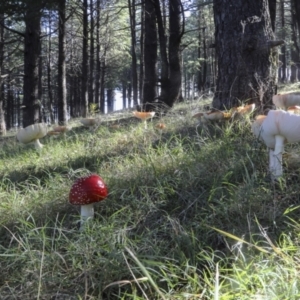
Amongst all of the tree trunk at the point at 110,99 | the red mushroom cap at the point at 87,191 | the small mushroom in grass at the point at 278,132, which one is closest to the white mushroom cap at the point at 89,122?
the red mushroom cap at the point at 87,191

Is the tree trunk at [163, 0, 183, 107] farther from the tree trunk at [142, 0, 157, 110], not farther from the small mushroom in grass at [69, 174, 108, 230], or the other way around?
the small mushroom in grass at [69, 174, 108, 230]

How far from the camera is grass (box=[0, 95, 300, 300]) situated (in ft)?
6.16

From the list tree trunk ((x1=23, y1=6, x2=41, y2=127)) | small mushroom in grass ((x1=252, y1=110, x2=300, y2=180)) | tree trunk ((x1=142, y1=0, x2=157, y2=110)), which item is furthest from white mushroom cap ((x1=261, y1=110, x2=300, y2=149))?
tree trunk ((x1=23, y1=6, x2=41, y2=127))

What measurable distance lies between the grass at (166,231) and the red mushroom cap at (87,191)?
150 mm

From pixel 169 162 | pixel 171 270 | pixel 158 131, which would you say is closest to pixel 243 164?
pixel 169 162

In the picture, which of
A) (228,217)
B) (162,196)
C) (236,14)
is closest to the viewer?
(228,217)

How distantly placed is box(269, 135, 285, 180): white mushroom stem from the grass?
0.07m

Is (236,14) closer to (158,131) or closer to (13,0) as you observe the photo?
(158,131)

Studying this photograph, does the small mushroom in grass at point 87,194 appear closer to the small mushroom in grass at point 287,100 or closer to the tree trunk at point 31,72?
the small mushroom in grass at point 287,100

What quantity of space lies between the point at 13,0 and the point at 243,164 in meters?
8.33

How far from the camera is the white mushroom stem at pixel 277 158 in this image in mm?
2699

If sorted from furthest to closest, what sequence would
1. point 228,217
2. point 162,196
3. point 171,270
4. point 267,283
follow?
point 162,196 < point 228,217 < point 171,270 < point 267,283

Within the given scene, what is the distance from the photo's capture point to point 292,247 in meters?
2.00

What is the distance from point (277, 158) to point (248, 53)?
82.6 inches
